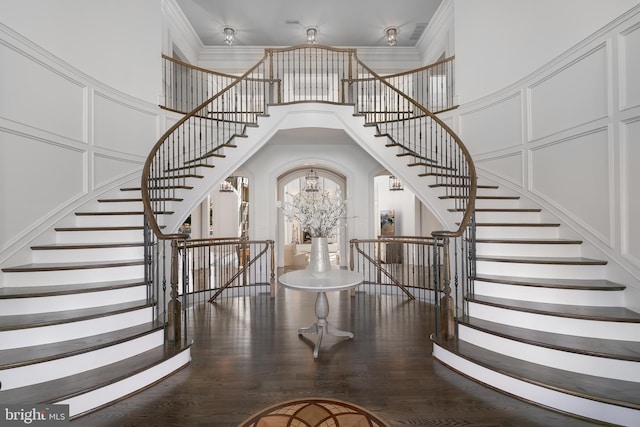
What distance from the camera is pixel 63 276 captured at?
2982 millimetres

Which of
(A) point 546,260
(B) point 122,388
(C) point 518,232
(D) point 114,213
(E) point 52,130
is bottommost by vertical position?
(B) point 122,388

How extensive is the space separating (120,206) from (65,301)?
6.21 feet

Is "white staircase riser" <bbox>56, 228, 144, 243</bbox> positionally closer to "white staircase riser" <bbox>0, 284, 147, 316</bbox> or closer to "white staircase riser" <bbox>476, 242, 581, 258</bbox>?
"white staircase riser" <bbox>0, 284, 147, 316</bbox>

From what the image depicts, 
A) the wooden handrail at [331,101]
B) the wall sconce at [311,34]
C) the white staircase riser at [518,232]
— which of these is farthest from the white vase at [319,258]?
the wall sconce at [311,34]

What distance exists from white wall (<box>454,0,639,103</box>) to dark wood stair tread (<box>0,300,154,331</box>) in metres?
5.76

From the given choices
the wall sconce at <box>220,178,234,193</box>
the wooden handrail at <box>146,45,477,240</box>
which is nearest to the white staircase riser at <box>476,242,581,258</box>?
the wooden handrail at <box>146,45,477,240</box>

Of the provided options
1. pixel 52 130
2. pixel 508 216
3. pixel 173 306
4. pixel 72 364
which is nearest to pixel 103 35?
pixel 52 130

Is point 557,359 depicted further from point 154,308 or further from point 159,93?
point 159,93

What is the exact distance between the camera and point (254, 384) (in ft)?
8.21

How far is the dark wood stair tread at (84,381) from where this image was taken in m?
1.96

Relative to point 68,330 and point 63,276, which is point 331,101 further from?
point 68,330

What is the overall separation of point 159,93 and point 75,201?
2586 mm

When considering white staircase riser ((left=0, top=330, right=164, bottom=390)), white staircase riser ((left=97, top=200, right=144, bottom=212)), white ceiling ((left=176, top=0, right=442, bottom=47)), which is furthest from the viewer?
white ceiling ((left=176, top=0, right=442, bottom=47))

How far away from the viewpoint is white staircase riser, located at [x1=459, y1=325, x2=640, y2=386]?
6.94 ft
